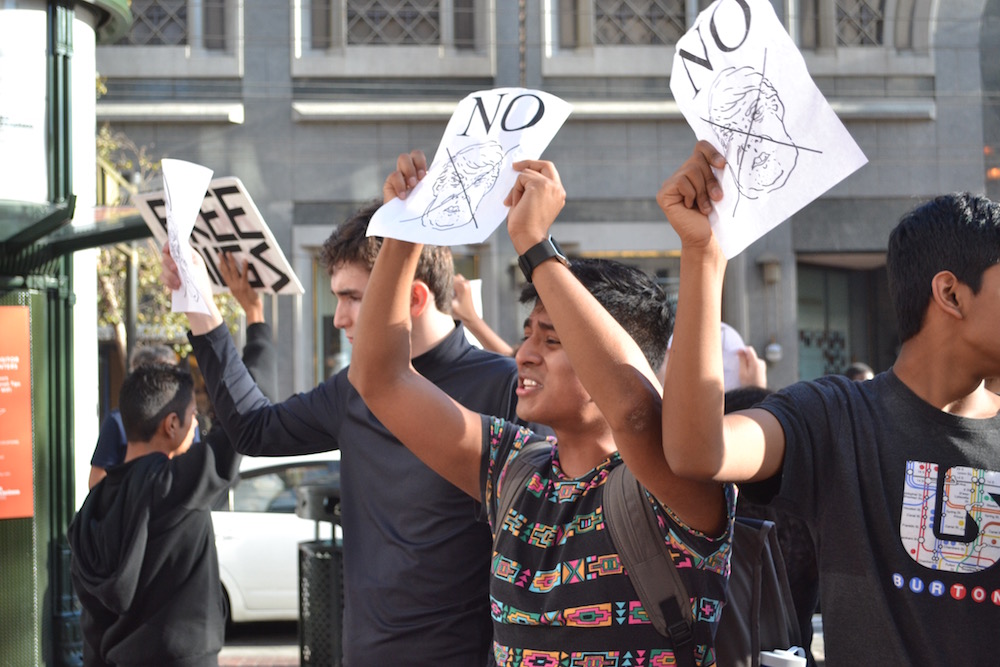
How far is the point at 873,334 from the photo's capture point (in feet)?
59.5

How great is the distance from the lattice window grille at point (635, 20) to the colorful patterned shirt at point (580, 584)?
51.4 feet

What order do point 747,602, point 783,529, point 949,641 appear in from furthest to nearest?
point 783,529, point 747,602, point 949,641

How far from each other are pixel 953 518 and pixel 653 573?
1.73ft

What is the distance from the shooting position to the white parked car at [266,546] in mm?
8594

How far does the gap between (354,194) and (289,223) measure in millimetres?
974

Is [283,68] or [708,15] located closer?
[708,15]

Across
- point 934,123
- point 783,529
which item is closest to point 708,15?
point 783,529

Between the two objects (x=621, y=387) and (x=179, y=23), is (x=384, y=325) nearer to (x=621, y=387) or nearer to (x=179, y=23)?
(x=621, y=387)

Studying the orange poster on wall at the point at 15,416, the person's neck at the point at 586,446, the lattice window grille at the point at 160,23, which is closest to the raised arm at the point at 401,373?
the person's neck at the point at 586,446

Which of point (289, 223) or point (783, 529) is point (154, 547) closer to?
point (783, 529)

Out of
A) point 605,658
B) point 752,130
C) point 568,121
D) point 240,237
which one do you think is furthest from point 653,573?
point 568,121

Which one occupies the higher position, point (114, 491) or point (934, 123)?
point (934, 123)

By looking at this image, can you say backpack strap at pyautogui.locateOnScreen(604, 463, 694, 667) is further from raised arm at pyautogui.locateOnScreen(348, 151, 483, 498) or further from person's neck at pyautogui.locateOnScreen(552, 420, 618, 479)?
raised arm at pyautogui.locateOnScreen(348, 151, 483, 498)

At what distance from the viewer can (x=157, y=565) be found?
4098 millimetres
